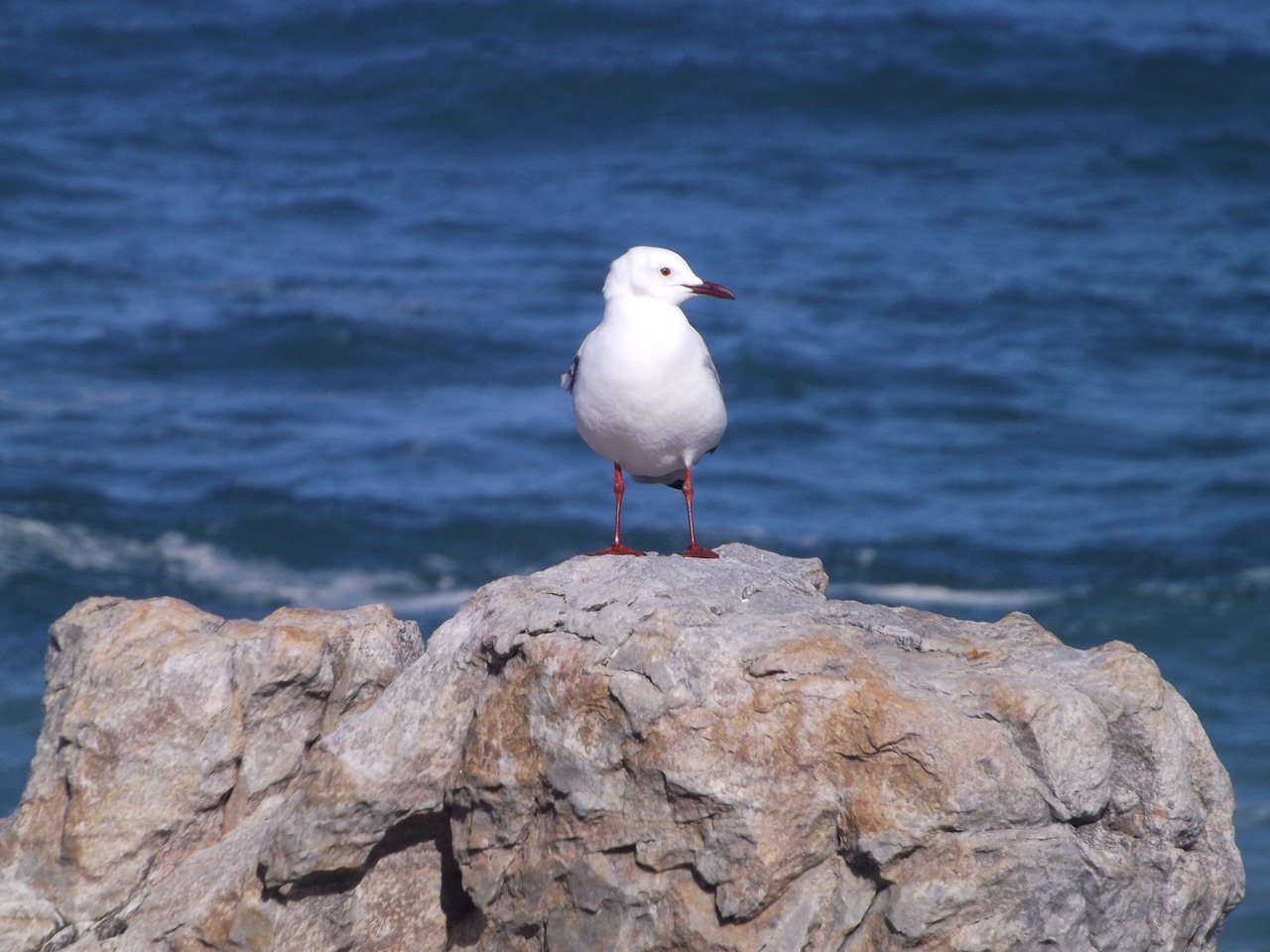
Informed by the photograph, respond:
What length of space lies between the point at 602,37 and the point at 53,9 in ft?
42.8

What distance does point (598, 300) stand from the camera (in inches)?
1005

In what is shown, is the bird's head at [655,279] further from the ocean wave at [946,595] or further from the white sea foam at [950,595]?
the white sea foam at [950,595]

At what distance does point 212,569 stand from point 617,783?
12975mm

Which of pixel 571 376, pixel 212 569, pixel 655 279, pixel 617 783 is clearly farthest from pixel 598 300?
pixel 617 783

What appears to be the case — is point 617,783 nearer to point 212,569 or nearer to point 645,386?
point 645,386

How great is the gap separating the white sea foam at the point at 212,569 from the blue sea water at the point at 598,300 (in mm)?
60

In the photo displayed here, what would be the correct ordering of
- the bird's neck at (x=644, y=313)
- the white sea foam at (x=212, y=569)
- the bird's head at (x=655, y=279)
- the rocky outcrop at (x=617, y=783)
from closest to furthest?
the rocky outcrop at (x=617, y=783)
the bird's neck at (x=644, y=313)
the bird's head at (x=655, y=279)
the white sea foam at (x=212, y=569)

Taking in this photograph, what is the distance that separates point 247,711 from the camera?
6445 millimetres

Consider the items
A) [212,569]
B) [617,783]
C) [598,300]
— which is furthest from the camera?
[598,300]

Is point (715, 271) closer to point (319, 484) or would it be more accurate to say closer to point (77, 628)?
point (319, 484)

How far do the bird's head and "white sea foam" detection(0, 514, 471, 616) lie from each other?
9834 mm

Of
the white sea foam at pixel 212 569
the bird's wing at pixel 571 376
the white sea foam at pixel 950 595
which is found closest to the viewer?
the bird's wing at pixel 571 376

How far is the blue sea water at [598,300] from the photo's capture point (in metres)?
18.3

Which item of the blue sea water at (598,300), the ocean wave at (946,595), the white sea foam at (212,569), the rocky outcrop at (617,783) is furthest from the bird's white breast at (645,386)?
the ocean wave at (946,595)
